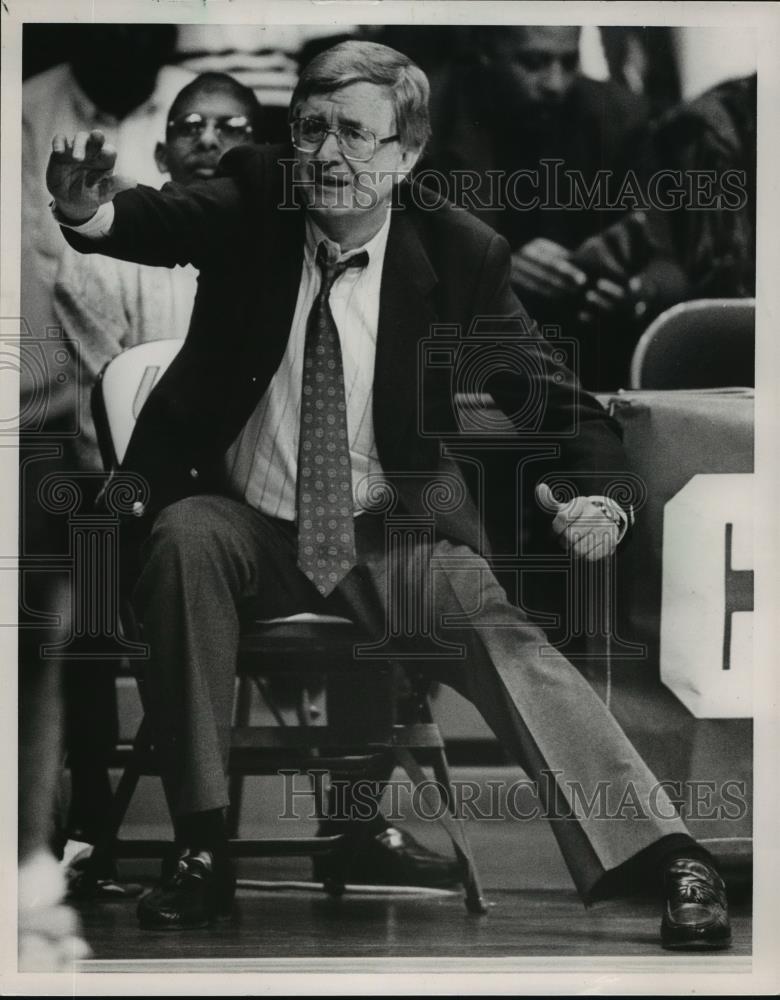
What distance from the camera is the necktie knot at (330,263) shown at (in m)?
2.76

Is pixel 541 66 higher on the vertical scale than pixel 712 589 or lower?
higher

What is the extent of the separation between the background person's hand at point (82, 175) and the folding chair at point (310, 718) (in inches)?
12.6

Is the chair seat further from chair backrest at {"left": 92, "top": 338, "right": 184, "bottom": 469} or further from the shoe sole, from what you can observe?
the shoe sole

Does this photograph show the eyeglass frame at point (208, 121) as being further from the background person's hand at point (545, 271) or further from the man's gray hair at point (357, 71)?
the background person's hand at point (545, 271)

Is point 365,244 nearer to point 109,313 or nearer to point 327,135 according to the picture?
point 327,135

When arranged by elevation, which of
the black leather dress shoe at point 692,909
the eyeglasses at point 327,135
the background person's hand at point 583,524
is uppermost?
the eyeglasses at point 327,135

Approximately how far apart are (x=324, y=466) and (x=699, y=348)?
84 centimetres

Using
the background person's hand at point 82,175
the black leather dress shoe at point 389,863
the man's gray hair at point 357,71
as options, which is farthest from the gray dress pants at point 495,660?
the man's gray hair at point 357,71

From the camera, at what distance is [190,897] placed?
271 cm

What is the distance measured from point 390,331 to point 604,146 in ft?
1.98

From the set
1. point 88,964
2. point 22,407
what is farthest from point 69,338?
point 88,964

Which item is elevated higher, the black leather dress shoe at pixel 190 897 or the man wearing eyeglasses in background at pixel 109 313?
the man wearing eyeglasses in background at pixel 109 313

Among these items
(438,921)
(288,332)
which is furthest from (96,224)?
(438,921)

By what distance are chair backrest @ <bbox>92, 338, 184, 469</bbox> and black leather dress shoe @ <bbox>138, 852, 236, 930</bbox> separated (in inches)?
33.7
